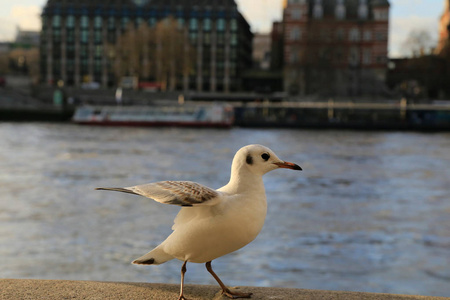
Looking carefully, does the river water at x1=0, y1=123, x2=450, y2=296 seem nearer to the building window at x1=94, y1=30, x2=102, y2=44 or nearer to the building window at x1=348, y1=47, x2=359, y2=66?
the building window at x1=348, y1=47, x2=359, y2=66

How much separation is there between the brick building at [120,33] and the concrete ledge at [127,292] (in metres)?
81.0

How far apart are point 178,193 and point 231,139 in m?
43.0

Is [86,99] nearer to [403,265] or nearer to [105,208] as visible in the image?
[105,208]

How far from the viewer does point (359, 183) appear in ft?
88.0

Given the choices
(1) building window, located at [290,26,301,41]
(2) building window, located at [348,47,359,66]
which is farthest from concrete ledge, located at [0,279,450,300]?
(2) building window, located at [348,47,359,66]

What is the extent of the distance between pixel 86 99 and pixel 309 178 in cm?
4609

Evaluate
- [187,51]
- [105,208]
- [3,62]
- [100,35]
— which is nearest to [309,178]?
[105,208]

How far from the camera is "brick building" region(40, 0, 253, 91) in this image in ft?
279

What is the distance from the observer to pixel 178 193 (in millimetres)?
2852

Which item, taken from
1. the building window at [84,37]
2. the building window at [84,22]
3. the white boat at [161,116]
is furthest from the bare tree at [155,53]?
the white boat at [161,116]

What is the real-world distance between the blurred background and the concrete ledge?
8293mm

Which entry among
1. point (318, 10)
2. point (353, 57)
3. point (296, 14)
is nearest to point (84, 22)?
point (296, 14)

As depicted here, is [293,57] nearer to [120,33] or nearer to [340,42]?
[340,42]

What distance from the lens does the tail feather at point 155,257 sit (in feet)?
10.6
